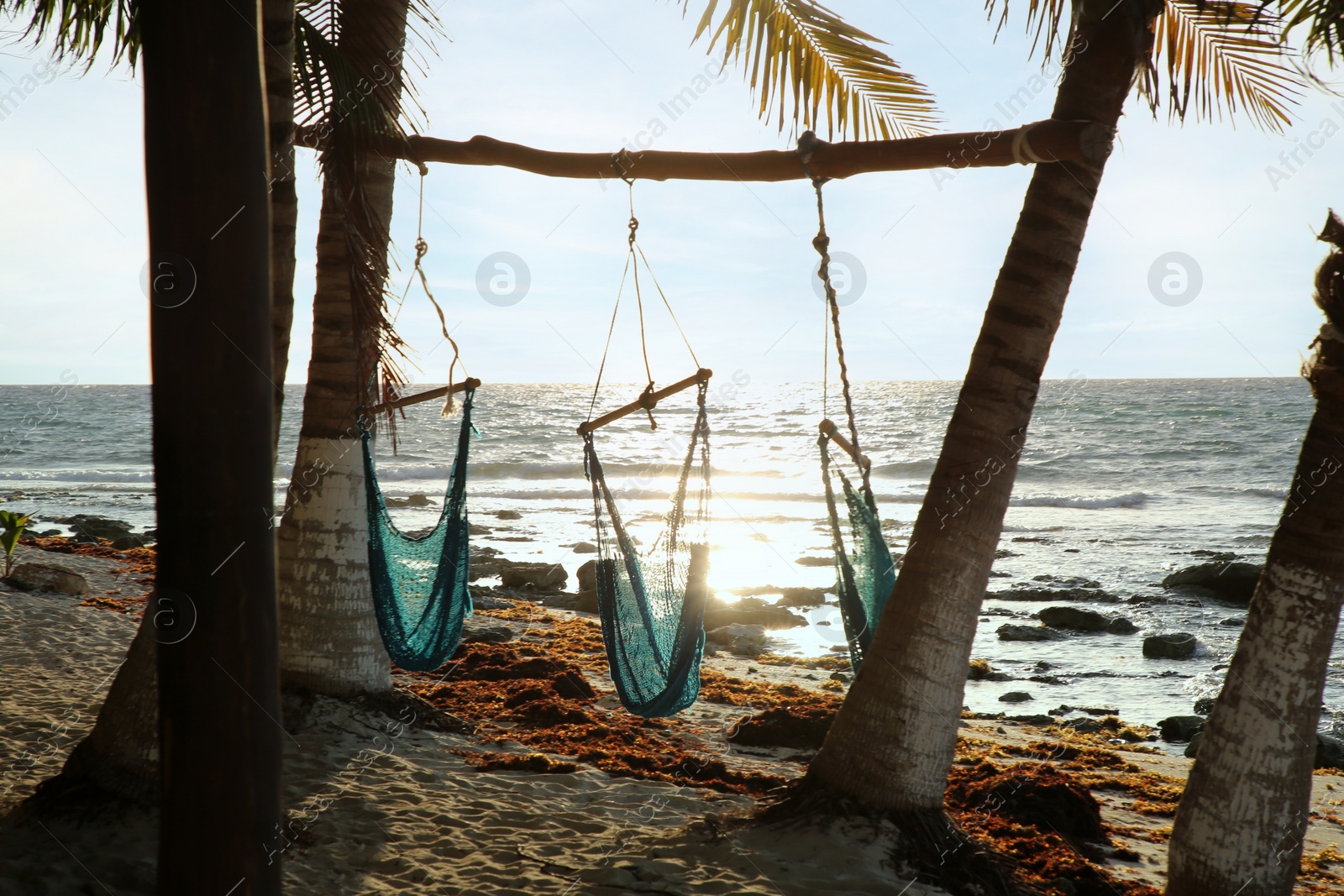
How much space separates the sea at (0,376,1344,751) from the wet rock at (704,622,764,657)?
0.25 m

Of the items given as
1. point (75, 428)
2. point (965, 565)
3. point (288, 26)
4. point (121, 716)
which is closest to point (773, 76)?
point (288, 26)

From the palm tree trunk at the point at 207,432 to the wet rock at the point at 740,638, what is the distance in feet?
18.5

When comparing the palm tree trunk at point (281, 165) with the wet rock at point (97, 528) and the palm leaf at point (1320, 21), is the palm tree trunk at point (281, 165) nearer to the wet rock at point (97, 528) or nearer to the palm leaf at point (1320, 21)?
the palm leaf at point (1320, 21)

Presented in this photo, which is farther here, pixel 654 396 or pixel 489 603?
pixel 489 603

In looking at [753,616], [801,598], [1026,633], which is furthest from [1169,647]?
[753,616]

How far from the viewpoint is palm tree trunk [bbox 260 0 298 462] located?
2746mm

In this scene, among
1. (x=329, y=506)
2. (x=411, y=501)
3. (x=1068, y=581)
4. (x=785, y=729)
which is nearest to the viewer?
(x=329, y=506)

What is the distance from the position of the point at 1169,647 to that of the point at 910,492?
1228 centimetres

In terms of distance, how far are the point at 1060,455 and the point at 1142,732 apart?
1968cm

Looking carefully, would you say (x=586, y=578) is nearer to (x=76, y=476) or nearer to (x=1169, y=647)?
(x=1169, y=647)

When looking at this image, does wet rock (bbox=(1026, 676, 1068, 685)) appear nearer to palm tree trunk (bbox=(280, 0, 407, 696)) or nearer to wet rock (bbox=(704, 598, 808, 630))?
wet rock (bbox=(704, 598, 808, 630))

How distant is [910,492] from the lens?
63.3 ft

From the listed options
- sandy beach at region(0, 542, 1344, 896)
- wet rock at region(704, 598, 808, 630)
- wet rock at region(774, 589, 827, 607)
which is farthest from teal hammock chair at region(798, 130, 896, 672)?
wet rock at region(774, 589, 827, 607)

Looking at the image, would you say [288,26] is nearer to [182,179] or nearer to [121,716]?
[182,179]
